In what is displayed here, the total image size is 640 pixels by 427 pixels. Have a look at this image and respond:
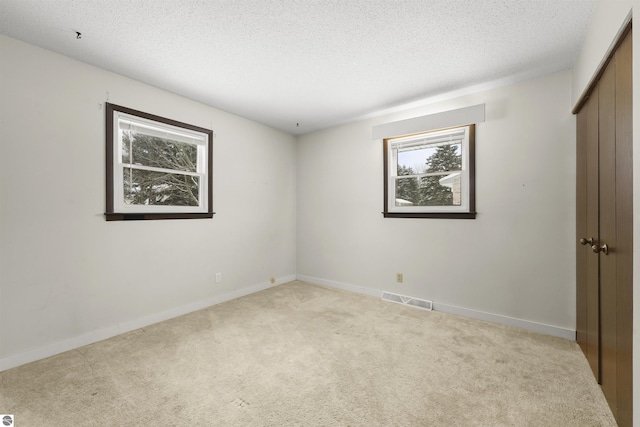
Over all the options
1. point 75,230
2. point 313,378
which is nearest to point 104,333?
→ point 75,230

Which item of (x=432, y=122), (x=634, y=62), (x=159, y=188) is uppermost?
(x=432, y=122)

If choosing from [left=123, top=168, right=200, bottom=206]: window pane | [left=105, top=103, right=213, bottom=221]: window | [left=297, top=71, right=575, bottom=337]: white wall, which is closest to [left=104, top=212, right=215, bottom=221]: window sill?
[left=105, top=103, right=213, bottom=221]: window

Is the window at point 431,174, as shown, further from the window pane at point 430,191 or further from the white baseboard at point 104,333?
the white baseboard at point 104,333

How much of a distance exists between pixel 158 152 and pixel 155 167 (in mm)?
172

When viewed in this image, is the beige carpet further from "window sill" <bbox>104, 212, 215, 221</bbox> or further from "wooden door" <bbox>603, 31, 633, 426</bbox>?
"window sill" <bbox>104, 212, 215, 221</bbox>

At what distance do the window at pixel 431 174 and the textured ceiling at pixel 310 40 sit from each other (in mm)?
583

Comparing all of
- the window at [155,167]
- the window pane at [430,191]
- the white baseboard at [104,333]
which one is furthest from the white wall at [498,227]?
the window at [155,167]

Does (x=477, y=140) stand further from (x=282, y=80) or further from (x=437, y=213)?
(x=282, y=80)

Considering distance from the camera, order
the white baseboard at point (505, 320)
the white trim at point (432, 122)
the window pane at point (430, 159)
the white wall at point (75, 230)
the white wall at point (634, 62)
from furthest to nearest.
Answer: the window pane at point (430, 159)
the white trim at point (432, 122)
the white baseboard at point (505, 320)
the white wall at point (75, 230)
the white wall at point (634, 62)

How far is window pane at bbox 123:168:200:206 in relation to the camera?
2.73m

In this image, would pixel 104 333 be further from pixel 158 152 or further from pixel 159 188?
pixel 158 152

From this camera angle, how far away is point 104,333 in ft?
8.13

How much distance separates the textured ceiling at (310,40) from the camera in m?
1.76

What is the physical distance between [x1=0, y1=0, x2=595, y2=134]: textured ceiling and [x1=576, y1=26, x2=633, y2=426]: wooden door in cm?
63
